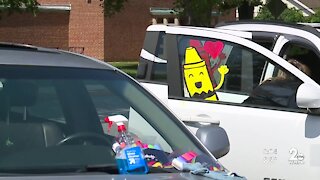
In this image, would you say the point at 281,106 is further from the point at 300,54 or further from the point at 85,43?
the point at 85,43

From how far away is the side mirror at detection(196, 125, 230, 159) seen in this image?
3.95 metres

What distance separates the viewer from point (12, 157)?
3.34 meters

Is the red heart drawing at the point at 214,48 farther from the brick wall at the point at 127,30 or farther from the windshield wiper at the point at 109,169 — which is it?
the brick wall at the point at 127,30

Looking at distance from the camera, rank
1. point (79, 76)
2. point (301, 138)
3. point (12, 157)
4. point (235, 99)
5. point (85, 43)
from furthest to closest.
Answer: point (85, 43)
point (235, 99)
point (301, 138)
point (79, 76)
point (12, 157)

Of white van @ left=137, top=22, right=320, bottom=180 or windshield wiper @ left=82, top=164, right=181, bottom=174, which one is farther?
white van @ left=137, top=22, right=320, bottom=180

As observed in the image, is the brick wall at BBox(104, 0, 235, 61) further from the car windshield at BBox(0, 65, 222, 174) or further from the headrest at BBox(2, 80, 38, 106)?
the headrest at BBox(2, 80, 38, 106)

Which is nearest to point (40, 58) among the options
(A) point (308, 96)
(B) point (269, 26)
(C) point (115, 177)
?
Result: (C) point (115, 177)

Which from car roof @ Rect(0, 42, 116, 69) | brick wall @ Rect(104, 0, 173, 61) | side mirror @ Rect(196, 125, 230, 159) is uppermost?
car roof @ Rect(0, 42, 116, 69)

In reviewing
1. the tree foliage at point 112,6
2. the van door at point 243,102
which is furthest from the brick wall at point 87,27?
the van door at point 243,102

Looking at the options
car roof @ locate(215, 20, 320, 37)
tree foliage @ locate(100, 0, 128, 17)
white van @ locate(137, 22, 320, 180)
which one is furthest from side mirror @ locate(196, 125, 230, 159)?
tree foliage @ locate(100, 0, 128, 17)

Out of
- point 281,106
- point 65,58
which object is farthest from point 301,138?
point 65,58

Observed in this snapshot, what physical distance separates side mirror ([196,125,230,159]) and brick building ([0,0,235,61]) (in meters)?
31.6

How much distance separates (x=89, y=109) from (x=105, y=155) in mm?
636

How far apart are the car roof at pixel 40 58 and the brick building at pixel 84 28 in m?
31.4
